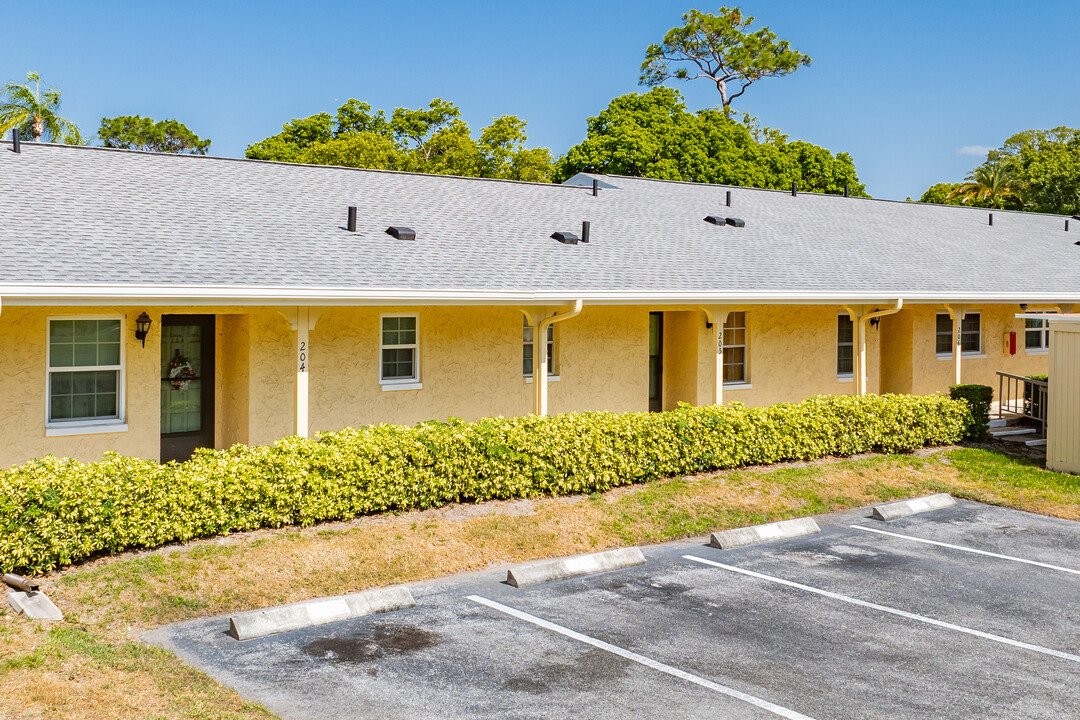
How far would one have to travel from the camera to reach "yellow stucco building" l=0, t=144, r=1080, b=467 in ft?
37.5

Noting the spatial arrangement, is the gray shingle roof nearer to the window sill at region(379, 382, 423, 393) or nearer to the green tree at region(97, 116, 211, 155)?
the window sill at region(379, 382, 423, 393)

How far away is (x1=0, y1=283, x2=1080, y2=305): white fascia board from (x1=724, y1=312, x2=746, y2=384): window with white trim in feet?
5.55

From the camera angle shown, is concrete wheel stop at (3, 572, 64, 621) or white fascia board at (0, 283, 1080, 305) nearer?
concrete wheel stop at (3, 572, 64, 621)

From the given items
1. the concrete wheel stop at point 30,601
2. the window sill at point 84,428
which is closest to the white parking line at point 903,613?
the concrete wheel stop at point 30,601

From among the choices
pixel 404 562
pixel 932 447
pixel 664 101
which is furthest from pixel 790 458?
pixel 664 101

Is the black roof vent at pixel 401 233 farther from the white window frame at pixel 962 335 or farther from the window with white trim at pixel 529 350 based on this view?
the white window frame at pixel 962 335

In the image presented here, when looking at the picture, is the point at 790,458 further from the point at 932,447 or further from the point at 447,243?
the point at 447,243

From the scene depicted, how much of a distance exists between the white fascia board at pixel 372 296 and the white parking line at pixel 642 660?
4.57 metres

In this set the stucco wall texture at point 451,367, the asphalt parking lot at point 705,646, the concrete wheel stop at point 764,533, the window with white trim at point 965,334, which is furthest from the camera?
the window with white trim at point 965,334

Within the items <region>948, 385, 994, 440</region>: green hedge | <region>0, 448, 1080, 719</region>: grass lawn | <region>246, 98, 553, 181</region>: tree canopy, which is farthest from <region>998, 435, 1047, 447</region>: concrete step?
<region>246, 98, 553, 181</region>: tree canopy

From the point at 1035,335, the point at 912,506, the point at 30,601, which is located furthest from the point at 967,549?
the point at 1035,335

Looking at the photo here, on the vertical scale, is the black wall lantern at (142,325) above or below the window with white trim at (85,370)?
above

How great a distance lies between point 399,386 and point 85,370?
14.0ft

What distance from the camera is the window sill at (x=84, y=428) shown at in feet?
37.3
